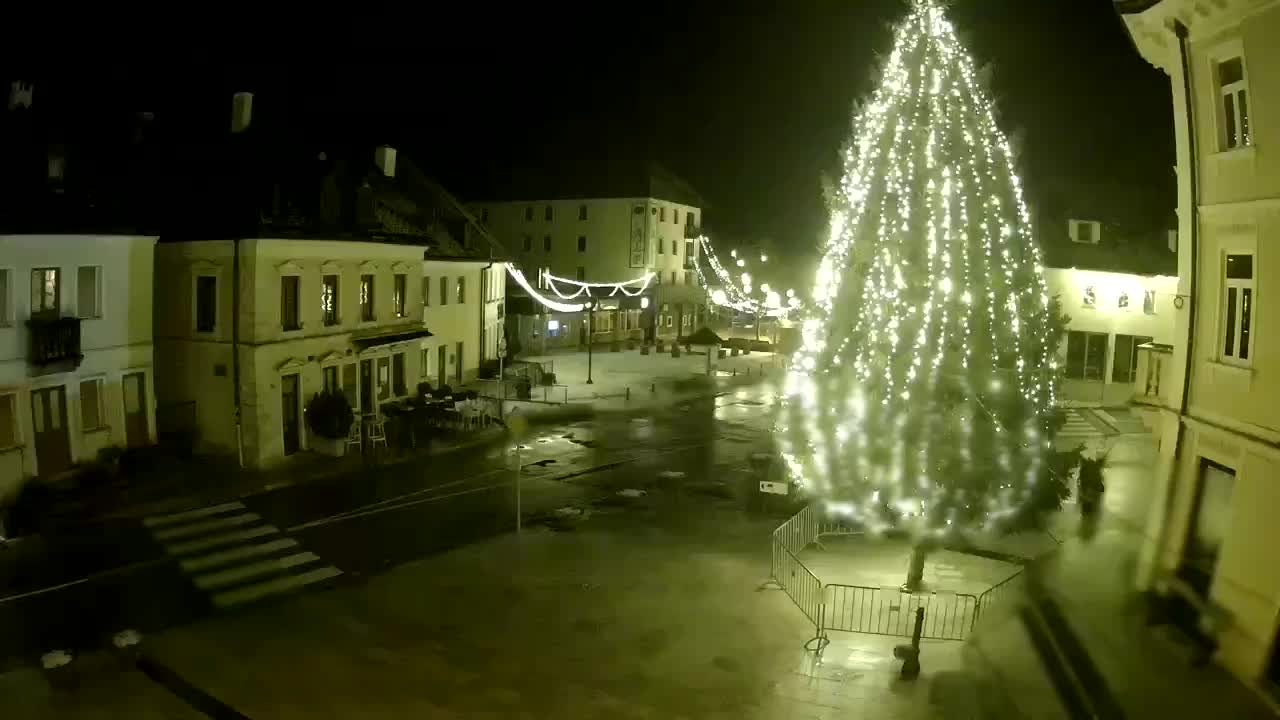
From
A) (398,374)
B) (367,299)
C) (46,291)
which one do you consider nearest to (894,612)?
(46,291)

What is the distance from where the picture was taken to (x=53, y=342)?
20844 mm

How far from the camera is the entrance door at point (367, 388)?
29.6 m

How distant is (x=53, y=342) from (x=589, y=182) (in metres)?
47.4

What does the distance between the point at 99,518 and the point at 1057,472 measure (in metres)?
18.6

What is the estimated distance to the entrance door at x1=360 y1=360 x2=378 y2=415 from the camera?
29.6 meters

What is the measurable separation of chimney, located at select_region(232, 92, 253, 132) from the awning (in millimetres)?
8429

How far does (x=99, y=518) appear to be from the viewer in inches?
781

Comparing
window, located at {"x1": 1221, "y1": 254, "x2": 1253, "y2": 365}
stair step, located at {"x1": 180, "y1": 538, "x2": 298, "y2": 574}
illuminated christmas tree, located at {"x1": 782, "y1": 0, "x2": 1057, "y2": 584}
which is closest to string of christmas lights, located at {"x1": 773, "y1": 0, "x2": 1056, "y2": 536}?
illuminated christmas tree, located at {"x1": 782, "y1": 0, "x2": 1057, "y2": 584}

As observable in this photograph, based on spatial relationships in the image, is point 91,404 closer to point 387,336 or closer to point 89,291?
point 89,291

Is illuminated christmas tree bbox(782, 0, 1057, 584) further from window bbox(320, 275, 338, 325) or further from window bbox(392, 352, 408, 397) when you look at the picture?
window bbox(392, 352, 408, 397)

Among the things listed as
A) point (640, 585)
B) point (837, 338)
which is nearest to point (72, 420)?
point (640, 585)

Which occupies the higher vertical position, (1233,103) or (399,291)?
(1233,103)

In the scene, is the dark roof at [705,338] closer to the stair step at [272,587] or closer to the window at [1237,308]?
the stair step at [272,587]

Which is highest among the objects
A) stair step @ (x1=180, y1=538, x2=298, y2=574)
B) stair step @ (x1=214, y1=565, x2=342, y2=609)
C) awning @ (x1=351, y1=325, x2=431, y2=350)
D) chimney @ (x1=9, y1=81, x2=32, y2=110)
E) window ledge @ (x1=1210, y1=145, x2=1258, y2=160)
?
chimney @ (x1=9, y1=81, x2=32, y2=110)
